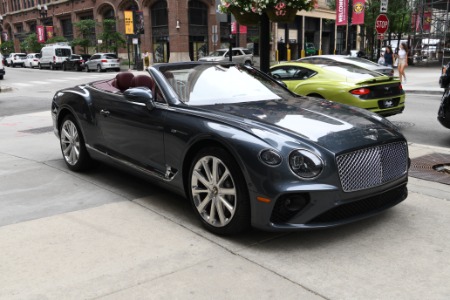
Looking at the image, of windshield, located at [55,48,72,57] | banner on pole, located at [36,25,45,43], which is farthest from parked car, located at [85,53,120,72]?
banner on pole, located at [36,25,45,43]

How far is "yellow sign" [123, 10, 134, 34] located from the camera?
43.5 m

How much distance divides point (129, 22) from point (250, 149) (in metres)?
43.4

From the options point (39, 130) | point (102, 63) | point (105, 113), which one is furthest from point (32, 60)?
point (105, 113)

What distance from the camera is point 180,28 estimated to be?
45531 mm

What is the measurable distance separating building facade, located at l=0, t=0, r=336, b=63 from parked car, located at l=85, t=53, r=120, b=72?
3166 millimetres

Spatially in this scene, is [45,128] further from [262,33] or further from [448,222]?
[448,222]

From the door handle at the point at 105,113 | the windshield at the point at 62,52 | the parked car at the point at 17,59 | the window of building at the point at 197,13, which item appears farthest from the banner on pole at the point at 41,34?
the door handle at the point at 105,113

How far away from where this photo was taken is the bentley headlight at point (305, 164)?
339cm

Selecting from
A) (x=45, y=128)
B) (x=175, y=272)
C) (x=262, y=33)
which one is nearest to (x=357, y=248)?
(x=175, y=272)

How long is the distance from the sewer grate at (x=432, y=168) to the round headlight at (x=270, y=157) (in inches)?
114

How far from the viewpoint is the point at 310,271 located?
3.22 m

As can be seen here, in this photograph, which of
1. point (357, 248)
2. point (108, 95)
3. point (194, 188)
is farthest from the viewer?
point (108, 95)

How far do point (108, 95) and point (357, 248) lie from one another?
327cm

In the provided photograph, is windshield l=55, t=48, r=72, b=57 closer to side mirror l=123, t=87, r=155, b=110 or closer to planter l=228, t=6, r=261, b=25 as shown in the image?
planter l=228, t=6, r=261, b=25
